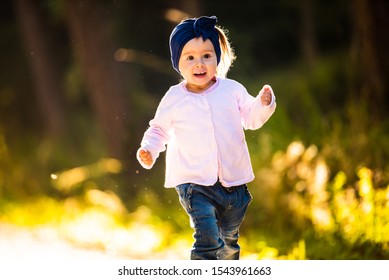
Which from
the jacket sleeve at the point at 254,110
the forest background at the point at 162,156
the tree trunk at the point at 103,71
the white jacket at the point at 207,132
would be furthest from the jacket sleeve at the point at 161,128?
the tree trunk at the point at 103,71

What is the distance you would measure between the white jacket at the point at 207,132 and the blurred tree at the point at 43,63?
9.68 m

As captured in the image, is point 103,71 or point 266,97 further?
point 103,71

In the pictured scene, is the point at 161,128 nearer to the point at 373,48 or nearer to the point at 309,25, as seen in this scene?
the point at 373,48

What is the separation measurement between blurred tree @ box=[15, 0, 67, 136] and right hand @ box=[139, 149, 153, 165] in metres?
9.80

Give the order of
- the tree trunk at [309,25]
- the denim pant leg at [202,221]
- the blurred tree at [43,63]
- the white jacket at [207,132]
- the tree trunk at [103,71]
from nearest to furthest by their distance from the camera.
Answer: the denim pant leg at [202,221]
the white jacket at [207,132]
the tree trunk at [103,71]
the blurred tree at [43,63]
the tree trunk at [309,25]

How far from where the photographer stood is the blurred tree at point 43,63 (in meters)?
13.2

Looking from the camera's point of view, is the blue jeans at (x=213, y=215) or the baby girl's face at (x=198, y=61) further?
the baby girl's face at (x=198, y=61)

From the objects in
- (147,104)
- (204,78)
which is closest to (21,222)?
(147,104)

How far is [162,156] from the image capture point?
7.69 metres

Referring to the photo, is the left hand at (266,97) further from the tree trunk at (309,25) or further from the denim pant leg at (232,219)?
the tree trunk at (309,25)

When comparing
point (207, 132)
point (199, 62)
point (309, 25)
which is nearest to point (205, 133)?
point (207, 132)

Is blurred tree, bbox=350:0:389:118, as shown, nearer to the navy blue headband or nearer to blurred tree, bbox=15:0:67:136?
the navy blue headband

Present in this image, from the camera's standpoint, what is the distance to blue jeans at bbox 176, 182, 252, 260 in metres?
3.72

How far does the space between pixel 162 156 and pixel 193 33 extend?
12.9ft
